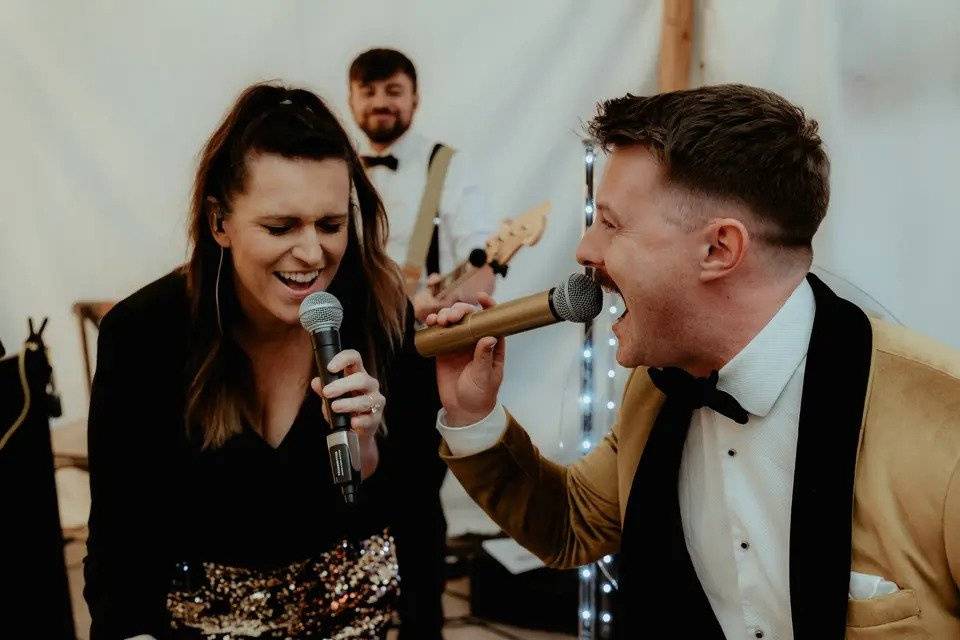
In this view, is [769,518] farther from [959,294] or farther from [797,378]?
[959,294]

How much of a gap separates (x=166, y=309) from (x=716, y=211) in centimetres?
125

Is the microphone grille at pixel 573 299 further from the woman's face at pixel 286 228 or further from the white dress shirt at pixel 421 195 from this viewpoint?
the white dress shirt at pixel 421 195

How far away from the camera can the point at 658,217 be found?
56.9 inches

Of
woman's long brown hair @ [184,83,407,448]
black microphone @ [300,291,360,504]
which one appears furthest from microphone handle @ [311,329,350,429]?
woman's long brown hair @ [184,83,407,448]

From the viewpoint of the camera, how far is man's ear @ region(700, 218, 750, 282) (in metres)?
1.38

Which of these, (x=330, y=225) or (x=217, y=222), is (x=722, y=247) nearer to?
(x=330, y=225)

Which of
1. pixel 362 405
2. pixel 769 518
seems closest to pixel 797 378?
pixel 769 518

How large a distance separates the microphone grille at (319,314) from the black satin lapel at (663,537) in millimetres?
631

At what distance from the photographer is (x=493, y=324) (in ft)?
4.97

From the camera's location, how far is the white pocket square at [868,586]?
1.29 metres

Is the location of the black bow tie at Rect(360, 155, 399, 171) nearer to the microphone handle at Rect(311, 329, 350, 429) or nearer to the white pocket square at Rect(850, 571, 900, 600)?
the microphone handle at Rect(311, 329, 350, 429)

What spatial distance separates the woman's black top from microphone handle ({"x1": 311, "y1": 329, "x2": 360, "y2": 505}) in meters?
0.51

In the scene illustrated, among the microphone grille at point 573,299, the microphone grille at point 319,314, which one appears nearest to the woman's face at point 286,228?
the microphone grille at point 319,314

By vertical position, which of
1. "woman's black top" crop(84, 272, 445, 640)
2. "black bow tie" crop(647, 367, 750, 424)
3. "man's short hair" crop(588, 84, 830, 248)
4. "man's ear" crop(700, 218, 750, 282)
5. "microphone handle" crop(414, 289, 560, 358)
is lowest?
"woman's black top" crop(84, 272, 445, 640)
